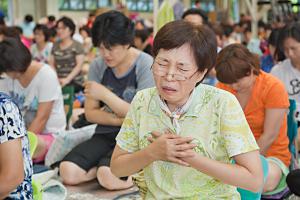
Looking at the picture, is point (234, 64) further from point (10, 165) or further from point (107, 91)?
point (10, 165)

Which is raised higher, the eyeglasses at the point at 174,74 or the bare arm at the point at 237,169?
the eyeglasses at the point at 174,74

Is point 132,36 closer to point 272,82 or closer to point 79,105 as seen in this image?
point 272,82

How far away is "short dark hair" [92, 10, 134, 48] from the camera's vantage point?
3.00 m

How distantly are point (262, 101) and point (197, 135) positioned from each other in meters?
1.18

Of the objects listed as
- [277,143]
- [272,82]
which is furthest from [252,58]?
[277,143]

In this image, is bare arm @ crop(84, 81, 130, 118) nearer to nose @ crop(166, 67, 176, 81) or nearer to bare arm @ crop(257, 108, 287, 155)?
bare arm @ crop(257, 108, 287, 155)

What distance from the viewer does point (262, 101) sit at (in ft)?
8.98

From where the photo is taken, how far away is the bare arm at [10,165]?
160 centimetres

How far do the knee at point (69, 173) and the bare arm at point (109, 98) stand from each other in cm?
47

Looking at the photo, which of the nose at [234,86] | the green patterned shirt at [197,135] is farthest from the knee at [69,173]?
the green patterned shirt at [197,135]

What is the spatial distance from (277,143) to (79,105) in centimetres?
313

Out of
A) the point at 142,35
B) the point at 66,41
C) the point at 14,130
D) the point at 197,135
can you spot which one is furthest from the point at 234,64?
the point at 142,35

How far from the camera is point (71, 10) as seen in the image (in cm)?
1669

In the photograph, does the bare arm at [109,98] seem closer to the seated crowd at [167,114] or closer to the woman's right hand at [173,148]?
the seated crowd at [167,114]
